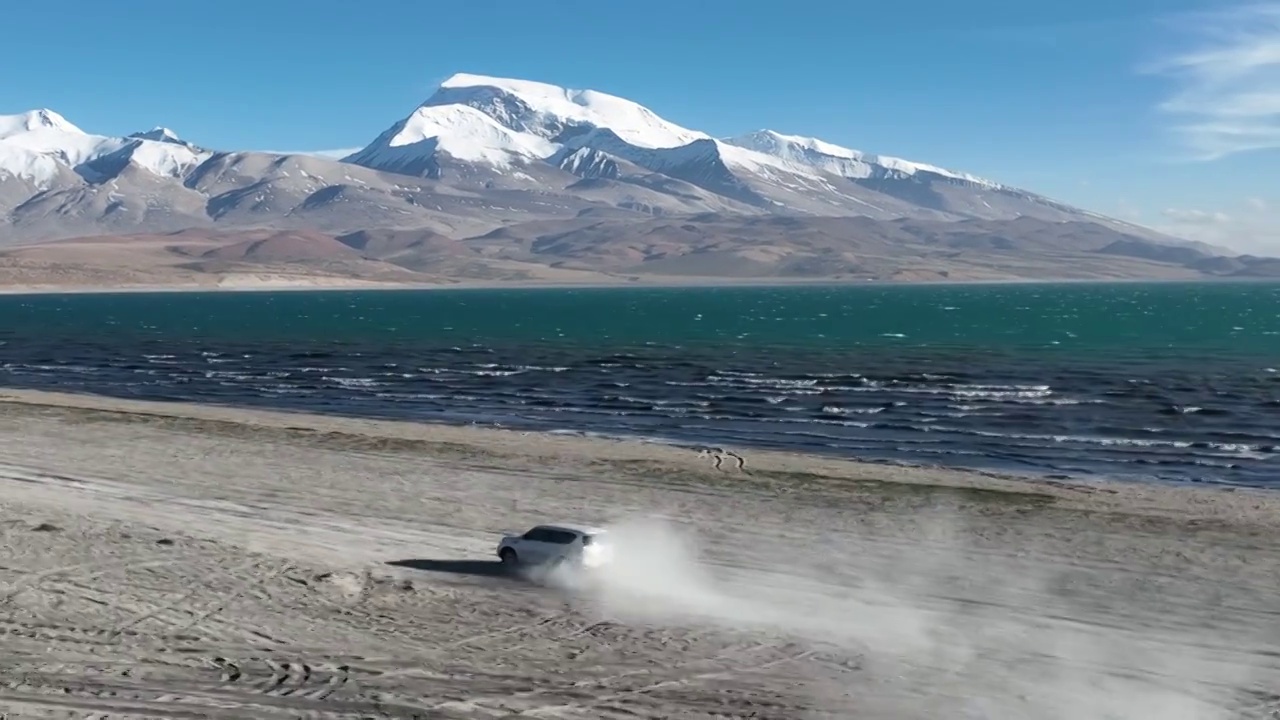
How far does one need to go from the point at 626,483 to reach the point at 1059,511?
1243 cm

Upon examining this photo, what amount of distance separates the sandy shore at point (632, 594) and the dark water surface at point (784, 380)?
1123 cm

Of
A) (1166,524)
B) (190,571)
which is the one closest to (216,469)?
(190,571)

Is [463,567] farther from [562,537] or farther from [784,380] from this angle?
[784,380]

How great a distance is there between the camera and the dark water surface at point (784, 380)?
52844 mm

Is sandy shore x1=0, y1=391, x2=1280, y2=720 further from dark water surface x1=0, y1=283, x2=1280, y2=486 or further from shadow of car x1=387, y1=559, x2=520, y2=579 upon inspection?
dark water surface x1=0, y1=283, x2=1280, y2=486

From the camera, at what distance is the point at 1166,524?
3384 cm

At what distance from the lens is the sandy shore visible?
740 inches

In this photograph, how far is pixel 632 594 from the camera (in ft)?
84.1

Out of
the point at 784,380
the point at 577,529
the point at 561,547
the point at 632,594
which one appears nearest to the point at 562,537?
the point at 561,547

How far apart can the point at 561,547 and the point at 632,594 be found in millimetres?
1843

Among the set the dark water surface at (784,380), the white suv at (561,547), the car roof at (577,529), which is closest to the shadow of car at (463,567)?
the white suv at (561,547)

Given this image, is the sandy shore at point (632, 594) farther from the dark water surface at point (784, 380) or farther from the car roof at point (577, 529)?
the dark water surface at point (784, 380)

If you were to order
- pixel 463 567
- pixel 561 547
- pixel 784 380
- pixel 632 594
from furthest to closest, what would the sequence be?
pixel 784 380 < pixel 463 567 < pixel 561 547 < pixel 632 594

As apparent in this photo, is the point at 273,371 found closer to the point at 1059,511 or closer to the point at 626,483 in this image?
the point at 626,483
